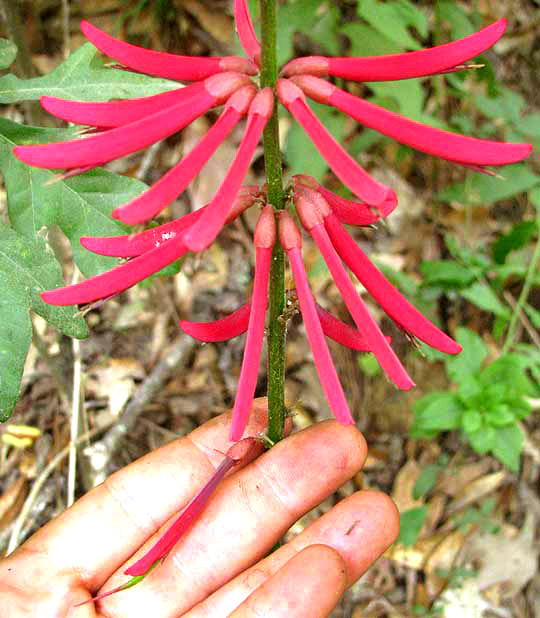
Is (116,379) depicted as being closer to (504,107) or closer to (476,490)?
(476,490)

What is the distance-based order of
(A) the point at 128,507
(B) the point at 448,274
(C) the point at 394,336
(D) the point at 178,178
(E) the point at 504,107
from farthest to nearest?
(C) the point at 394,336, (E) the point at 504,107, (B) the point at 448,274, (A) the point at 128,507, (D) the point at 178,178

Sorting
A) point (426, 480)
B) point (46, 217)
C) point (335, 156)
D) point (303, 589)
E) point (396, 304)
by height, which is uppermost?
point (335, 156)

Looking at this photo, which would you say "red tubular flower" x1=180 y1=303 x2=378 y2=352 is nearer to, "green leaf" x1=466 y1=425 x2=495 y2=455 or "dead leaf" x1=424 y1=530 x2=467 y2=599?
"green leaf" x1=466 y1=425 x2=495 y2=455

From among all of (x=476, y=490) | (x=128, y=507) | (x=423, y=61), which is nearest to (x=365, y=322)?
(x=423, y=61)

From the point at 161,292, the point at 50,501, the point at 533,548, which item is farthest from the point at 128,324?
the point at 533,548

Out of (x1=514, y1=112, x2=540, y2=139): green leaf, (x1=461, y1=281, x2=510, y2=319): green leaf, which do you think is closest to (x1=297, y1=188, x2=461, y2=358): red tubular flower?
(x1=461, y1=281, x2=510, y2=319): green leaf

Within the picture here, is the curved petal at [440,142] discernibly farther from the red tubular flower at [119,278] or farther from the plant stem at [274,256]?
the red tubular flower at [119,278]

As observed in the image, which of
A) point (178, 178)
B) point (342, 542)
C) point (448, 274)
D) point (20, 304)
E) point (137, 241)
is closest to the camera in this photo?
point (178, 178)
